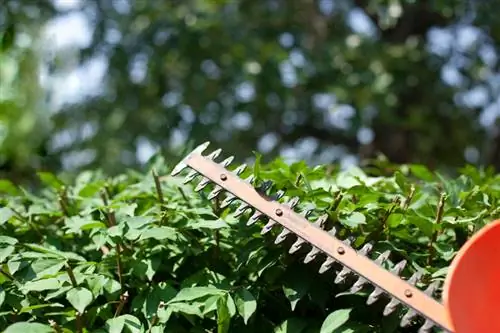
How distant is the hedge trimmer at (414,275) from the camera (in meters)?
1.47

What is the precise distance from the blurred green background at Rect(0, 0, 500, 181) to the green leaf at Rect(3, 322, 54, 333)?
138 inches

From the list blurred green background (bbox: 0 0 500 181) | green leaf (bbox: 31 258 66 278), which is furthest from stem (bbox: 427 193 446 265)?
blurred green background (bbox: 0 0 500 181)

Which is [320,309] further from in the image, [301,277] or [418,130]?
[418,130]

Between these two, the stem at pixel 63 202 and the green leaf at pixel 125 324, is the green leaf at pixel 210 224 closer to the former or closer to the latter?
the green leaf at pixel 125 324

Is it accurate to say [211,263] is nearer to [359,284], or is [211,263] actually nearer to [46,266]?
[46,266]

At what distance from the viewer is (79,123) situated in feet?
22.0

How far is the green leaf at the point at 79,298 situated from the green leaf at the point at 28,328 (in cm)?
7

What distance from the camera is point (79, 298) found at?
1.73m

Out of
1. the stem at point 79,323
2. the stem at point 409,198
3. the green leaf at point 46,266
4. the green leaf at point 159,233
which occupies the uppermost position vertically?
the green leaf at point 159,233

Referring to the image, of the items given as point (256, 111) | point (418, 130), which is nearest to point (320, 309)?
point (256, 111)

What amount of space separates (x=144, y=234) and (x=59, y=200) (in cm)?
47

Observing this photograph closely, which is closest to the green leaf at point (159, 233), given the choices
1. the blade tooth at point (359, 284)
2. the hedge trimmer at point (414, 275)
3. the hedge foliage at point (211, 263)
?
the hedge foliage at point (211, 263)

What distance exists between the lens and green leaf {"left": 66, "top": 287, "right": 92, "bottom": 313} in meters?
1.71

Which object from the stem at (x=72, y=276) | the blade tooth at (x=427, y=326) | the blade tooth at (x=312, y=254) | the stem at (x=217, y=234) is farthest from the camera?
the stem at (x=217, y=234)
